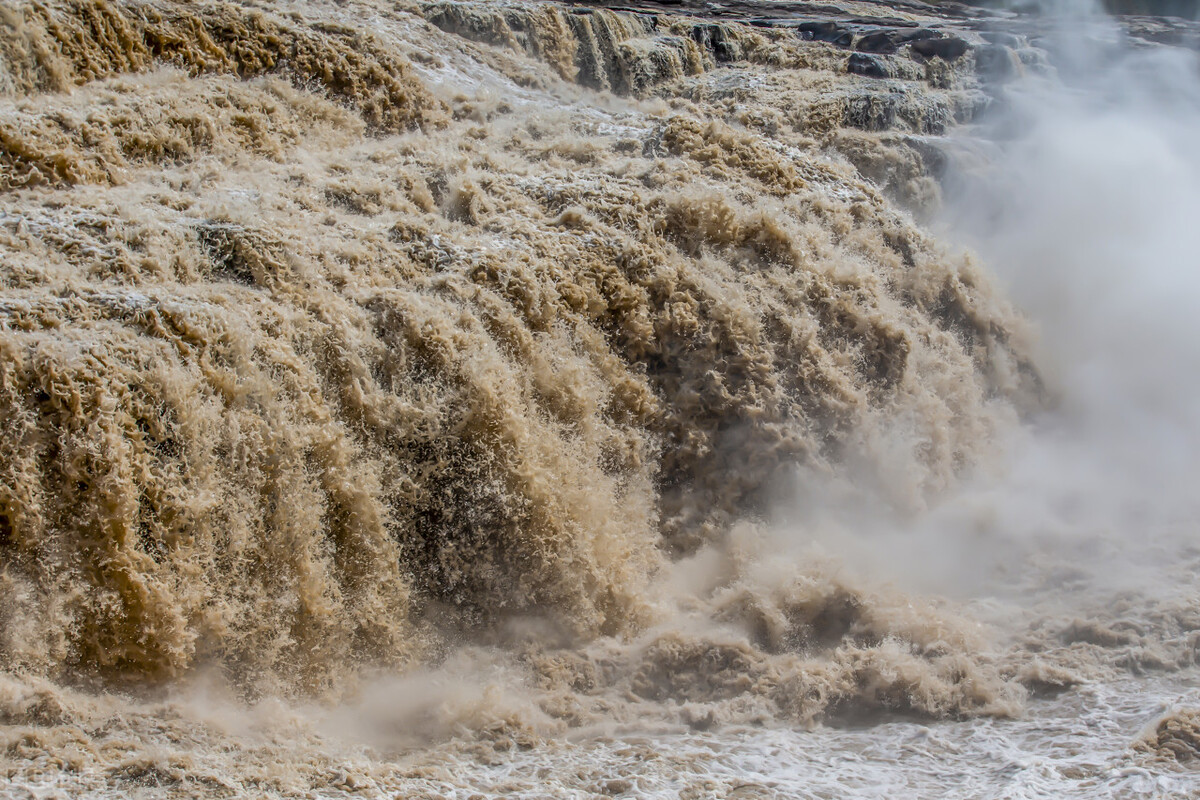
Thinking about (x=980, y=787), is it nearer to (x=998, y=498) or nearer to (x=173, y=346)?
(x=998, y=498)

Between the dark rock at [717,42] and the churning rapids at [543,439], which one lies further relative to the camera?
the dark rock at [717,42]

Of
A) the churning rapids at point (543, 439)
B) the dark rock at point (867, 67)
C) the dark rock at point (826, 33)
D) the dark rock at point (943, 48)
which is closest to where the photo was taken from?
the churning rapids at point (543, 439)

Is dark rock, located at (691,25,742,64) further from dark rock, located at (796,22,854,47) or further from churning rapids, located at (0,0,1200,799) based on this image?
churning rapids, located at (0,0,1200,799)

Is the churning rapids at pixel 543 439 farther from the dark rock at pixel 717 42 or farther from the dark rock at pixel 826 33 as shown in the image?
the dark rock at pixel 826 33

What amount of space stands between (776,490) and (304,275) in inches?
129

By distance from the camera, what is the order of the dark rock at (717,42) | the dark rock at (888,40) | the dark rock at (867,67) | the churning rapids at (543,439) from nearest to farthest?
the churning rapids at (543,439), the dark rock at (867,67), the dark rock at (717,42), the dark rock at (888,40)

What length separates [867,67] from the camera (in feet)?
34.9

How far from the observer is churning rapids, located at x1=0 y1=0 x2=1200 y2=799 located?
4105mm

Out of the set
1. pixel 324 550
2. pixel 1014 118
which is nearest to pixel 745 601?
pixel 324 550

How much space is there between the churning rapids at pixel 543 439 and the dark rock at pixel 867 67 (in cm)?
168

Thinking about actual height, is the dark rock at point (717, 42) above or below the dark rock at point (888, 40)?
below

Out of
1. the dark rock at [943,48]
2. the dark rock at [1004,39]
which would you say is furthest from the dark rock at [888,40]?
the dark rock at [1004,39]

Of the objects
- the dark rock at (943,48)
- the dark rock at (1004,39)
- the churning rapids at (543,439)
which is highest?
the dark rock at (1004,39)

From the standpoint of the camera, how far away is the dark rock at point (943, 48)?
11.1m
